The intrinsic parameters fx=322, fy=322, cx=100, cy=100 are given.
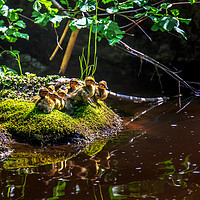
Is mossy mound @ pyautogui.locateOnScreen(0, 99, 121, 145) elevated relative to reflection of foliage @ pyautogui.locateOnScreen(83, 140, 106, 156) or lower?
elevated

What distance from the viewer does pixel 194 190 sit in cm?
244

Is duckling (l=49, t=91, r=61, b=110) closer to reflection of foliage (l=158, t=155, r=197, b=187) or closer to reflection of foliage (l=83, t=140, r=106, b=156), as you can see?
reflection of foliage (l=83, t=140, r=106, b=156)

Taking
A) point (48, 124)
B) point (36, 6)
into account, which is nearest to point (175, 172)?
point (48, 124)

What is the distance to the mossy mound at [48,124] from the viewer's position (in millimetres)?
3621

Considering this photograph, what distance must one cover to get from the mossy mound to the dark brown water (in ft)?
0.52

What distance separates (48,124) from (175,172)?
1559mm

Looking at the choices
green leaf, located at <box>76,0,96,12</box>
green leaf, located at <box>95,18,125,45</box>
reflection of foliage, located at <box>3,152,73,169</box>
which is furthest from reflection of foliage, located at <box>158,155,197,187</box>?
green leaf, located at <box>76,0,96,12</box>

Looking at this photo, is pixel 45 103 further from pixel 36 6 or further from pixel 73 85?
pixel 36 6

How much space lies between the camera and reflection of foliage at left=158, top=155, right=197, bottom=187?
2.59m

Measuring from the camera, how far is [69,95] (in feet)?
13.5

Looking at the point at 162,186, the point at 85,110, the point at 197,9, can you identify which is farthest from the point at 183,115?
the point at 197,9

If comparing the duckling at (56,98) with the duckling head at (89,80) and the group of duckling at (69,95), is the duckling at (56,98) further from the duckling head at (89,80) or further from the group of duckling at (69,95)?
the duckling head at (89,80)

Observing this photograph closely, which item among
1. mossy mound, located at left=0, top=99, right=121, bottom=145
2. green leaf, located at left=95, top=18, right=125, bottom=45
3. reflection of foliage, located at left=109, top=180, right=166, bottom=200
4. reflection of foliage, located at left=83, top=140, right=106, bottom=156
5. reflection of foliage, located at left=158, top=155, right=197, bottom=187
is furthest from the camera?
green leaf, located at left=95, top=18, right=125, bottom=45

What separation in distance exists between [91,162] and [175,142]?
1.09m
